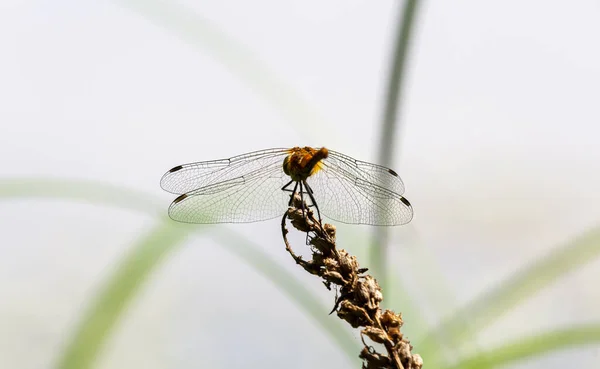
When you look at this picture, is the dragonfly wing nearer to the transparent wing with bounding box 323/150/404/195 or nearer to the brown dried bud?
the transparent wing with bounding box 323/150/404/195

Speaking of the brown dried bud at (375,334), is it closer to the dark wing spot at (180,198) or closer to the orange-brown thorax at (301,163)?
the orange-brown thorax at (301,163)

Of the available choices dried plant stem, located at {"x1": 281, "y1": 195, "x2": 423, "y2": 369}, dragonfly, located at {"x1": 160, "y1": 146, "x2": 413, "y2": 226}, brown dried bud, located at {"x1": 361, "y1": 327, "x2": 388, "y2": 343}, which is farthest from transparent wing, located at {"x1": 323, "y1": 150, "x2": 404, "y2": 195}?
brown dried bud, located at {"x1": 361, "y1": 327, "x2": 388, "y2": 343}

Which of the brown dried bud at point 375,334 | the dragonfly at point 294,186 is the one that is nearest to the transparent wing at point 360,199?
the dragonfly at point 294,186

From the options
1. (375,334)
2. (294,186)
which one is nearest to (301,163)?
(294,186)

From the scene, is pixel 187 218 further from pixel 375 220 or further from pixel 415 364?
pixel 415 364

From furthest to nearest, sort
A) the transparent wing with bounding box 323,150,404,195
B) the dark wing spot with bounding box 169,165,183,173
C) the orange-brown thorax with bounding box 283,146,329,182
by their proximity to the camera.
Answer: the dark wing spot with bounding box 169,165,183,173 → the transparent wing with bounding box 323,150,404,195 → the orange-brown thorax with bounding box 283,146,329,182

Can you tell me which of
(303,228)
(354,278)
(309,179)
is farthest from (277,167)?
(354,278)
